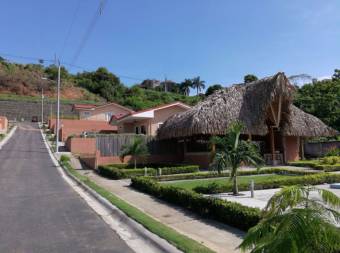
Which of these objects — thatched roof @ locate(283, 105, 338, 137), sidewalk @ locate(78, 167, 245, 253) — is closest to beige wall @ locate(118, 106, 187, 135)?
thatched roof @ locate(283, 105, 338, 137)

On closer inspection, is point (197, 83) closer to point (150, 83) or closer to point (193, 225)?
point (150, 83)

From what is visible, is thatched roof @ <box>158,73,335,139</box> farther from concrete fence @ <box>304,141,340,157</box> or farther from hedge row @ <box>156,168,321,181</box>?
concrete fence @ <box>304,141,340,157</box>

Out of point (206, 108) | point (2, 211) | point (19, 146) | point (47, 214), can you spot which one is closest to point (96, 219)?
point (47, 214)

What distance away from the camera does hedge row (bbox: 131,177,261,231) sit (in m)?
8.48

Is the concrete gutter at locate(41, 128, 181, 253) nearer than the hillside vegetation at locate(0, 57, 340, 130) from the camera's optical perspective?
Yes

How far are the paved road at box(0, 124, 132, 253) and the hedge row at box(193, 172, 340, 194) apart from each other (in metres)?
4.87

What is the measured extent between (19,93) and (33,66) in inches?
690

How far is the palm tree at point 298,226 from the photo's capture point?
3.41 meters

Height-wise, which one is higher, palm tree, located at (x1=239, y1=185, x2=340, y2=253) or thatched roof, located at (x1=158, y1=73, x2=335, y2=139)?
thatched roof, located at (x1=158, y1=73, x2=335, y2=139)

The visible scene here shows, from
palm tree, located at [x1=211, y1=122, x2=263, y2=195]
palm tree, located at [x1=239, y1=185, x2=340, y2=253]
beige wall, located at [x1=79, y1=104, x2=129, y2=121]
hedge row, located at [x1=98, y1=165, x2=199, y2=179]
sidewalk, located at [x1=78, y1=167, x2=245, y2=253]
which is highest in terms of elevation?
beige wall, located at [x1=79, y1=104, x2=129, y2=121]

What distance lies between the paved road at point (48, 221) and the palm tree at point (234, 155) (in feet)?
17.4

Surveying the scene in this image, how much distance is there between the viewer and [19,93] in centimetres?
9394

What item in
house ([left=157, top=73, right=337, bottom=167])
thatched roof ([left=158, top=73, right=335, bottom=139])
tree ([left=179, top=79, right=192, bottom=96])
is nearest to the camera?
thatched roof ([left=158, top=73, right=335, bottom=139])

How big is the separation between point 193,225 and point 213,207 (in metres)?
0.95
